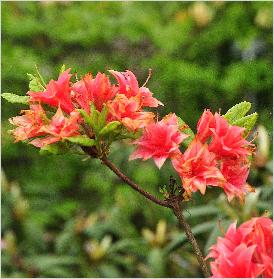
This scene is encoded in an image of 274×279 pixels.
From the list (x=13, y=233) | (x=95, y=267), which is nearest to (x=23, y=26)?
(x=13, y=233)

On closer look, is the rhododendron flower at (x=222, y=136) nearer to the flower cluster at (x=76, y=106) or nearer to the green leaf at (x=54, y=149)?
the flower cluster at (x=76, y=106)

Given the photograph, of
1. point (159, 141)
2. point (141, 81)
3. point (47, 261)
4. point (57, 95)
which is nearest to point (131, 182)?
point (159, 141)

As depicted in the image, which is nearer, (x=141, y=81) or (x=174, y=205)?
(x=174, y=205)

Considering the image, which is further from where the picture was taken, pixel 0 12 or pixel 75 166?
pixel 75 166

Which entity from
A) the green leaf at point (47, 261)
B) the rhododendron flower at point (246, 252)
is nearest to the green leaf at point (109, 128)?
the rhododendron flower at point (246, 252)

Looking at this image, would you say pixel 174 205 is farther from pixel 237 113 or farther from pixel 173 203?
pixel 237 113

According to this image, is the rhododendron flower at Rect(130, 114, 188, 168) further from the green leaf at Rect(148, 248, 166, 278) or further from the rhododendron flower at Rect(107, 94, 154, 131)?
the green leaf at Rect(148, 248, 166, 278)

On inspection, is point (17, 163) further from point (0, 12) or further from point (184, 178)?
point (184, 178)
